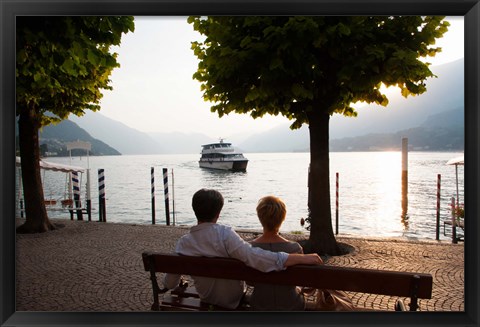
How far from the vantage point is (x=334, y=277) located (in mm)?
3322

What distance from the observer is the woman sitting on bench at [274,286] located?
3.64 m

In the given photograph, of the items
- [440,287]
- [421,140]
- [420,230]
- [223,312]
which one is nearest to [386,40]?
[440,287]

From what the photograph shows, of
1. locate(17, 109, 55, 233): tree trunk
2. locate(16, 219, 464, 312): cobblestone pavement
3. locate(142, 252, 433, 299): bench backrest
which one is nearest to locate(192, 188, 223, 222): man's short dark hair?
locate(142, 252, 433, 299): bench backrest

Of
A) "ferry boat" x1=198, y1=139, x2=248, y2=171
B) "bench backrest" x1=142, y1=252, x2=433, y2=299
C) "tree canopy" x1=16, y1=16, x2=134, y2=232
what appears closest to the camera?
"bench backrest" x1=142, y1=252, x2=433, y2=299

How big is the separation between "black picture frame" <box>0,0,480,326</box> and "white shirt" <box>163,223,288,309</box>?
274 mm

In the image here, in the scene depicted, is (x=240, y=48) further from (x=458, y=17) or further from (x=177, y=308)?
(x=177, y=308)

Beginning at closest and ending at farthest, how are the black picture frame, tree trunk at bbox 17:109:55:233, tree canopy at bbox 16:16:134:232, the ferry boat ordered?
the black picture frame < tree canopy at bbox 16:16:134:232 < tree trunk at bbox 17:109:55:233 < the ferry boat

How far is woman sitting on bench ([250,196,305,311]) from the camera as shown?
364cm

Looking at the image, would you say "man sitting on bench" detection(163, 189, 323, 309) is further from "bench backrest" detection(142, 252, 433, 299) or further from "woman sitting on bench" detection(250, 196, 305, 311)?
"woman sitting on bench" detection(250, 196, 305, 311)
